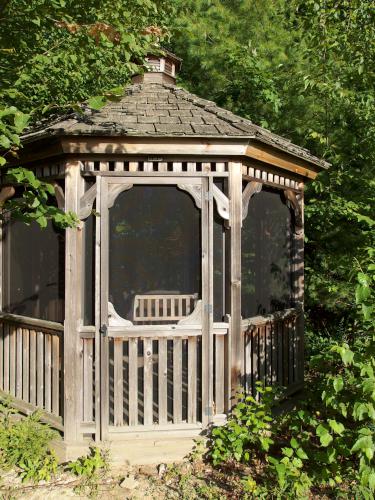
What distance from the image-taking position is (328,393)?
10.6ft

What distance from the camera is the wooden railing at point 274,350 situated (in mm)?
4820

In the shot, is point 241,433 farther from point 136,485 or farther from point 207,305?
point 207,305

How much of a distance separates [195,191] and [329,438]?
97.6 inches

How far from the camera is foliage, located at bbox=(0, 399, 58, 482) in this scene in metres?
4.00

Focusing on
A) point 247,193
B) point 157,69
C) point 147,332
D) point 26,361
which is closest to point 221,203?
point 247,193

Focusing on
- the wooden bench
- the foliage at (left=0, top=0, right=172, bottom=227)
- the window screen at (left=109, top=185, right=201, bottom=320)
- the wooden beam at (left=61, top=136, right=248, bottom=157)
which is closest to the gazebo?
the wooden beam at (left=61, top=136, right=248, bottom=157)

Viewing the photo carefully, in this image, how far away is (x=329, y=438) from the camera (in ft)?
10.5

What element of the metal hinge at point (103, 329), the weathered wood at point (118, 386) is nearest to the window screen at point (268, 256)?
the weathered wood at point (118, 386)

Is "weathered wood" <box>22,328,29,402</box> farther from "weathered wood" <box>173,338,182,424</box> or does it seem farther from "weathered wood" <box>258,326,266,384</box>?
"weathered wood" <box>258,326,266,384</box>

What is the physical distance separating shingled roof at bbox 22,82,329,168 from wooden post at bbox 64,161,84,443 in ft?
1.32

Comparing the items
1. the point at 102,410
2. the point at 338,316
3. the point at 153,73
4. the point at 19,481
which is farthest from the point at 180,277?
the point at 19,481

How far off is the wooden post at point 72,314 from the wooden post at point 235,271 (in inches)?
60.0

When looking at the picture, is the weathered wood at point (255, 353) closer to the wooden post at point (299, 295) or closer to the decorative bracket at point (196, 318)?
the decorative bracket at point (196, 318)

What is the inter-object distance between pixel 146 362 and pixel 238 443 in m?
1.14
